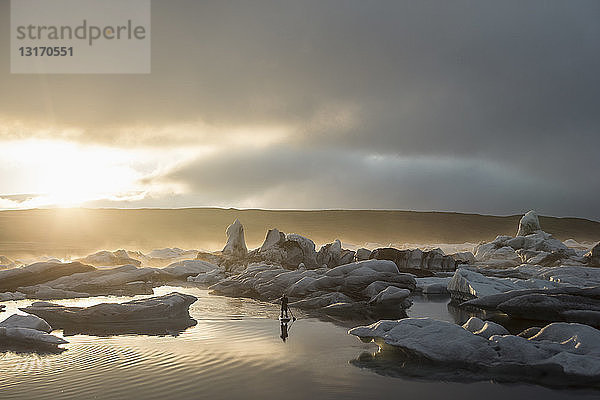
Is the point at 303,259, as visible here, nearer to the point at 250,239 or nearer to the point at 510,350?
the point at 510,350

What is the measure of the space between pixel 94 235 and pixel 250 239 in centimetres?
5297

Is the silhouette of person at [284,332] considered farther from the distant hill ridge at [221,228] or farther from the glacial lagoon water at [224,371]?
the distant hill ridge at [221,228]

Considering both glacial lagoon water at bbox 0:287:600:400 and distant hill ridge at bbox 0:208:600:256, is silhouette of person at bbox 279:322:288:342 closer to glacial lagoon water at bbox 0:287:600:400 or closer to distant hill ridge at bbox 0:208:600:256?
glacial lagoon water at bbox 0:287:600:400

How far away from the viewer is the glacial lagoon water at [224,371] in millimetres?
16641

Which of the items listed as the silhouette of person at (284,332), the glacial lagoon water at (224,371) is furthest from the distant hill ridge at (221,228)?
the glacial lagoon water at (224,371)

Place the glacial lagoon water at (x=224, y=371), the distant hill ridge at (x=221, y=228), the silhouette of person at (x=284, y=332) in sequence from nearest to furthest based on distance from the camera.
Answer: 1. the glacial lagoon water at (x=224, y=371)
2. the silhouette of person at (x=284, y=332)
3. the distant hill ridge at (x=221, y=228)

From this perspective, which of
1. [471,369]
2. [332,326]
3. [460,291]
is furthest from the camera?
[460,291]

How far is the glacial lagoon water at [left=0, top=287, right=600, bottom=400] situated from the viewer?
16.6 m

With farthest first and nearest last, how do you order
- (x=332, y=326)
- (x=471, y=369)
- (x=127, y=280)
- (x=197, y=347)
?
(x=127, y=280) < (x=332, y=326) < (x=197, y=347) < (x=471, y=369)

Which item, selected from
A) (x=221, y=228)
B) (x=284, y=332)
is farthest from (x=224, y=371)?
(x=221, y=228)

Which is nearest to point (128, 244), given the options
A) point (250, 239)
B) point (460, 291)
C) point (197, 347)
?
point (250, 239)

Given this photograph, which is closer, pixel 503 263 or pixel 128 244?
pixel 503 263

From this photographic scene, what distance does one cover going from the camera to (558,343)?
68.8ft

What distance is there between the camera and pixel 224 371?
63.2ft
